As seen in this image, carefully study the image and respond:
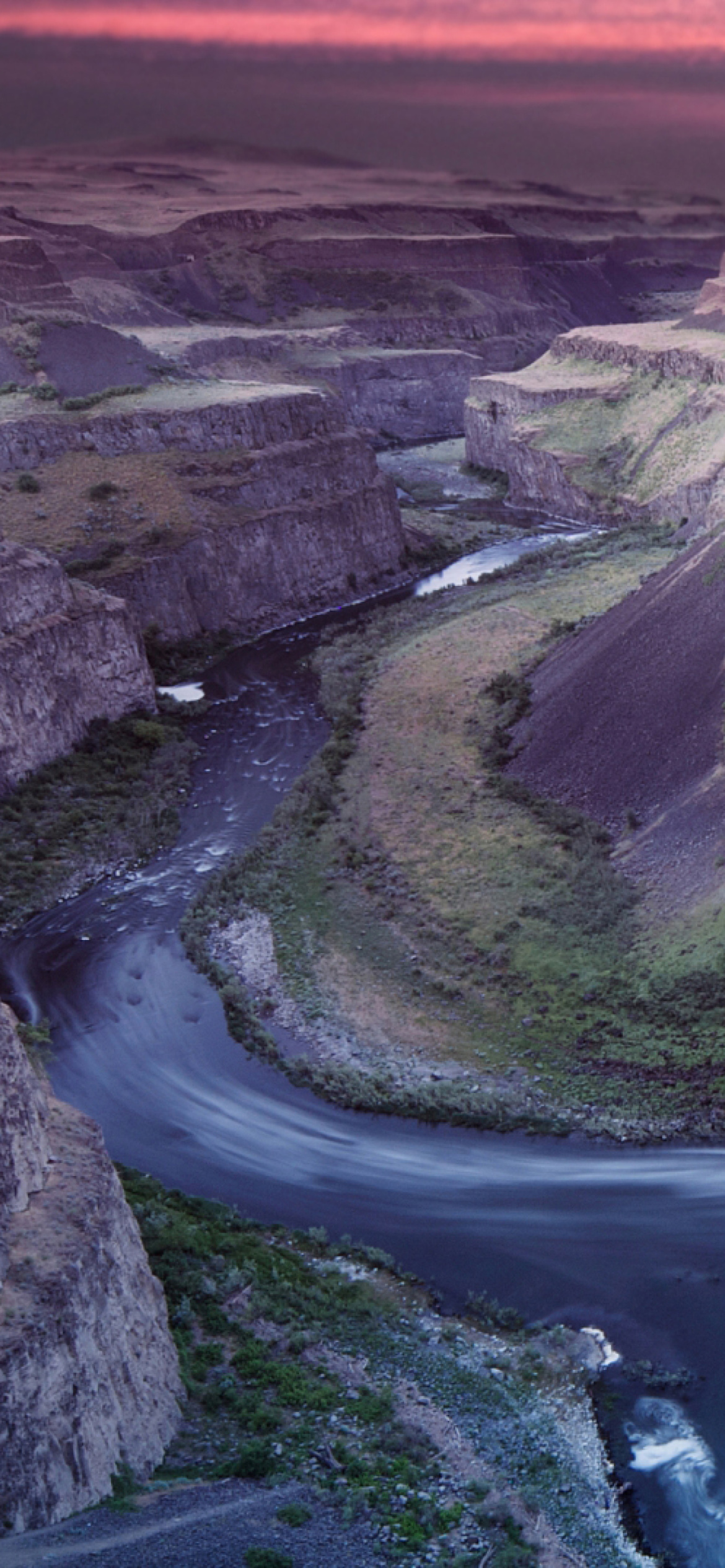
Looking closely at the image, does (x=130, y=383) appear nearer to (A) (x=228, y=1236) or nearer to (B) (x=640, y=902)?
(B) (x=640, y=902)

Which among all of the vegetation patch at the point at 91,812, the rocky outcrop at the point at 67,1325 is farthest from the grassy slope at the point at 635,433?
the rocky outcrop at the point at 67,1325

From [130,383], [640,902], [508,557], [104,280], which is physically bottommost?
[640,902]

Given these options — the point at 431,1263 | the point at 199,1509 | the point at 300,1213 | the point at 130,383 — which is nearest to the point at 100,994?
the point at 300,1213

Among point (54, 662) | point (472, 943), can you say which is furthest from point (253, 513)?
point (472, 943)

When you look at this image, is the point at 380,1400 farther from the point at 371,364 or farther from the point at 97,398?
the point at 371,364

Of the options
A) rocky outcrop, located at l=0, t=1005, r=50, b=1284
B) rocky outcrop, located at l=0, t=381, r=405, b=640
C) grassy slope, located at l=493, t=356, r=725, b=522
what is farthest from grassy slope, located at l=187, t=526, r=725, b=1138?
grassy slope, located at l=493, t=356, r=725, b=522
